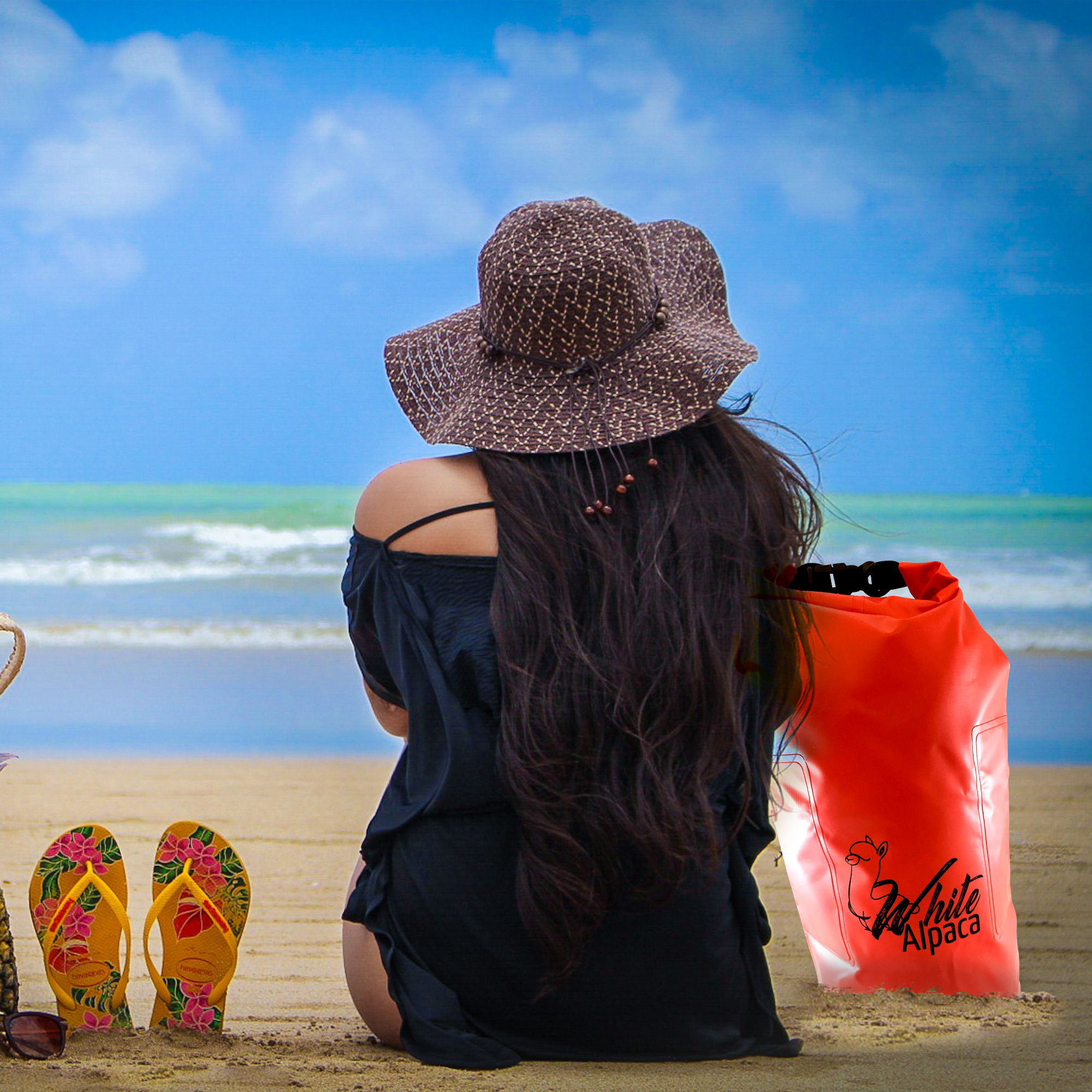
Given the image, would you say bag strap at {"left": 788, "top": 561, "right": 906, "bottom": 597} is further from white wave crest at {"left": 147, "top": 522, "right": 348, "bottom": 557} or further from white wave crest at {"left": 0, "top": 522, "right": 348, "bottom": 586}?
white wave crest at {"left": 147, "top": 522, "right": 348, "bottom": 557}

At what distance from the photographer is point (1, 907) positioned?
4.99 feet

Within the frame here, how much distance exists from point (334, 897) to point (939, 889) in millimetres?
1601

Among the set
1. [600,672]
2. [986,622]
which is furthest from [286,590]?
[600,672]

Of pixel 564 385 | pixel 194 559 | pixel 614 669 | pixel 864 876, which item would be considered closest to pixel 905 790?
pixel 864 876

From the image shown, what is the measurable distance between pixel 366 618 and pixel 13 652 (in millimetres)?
454

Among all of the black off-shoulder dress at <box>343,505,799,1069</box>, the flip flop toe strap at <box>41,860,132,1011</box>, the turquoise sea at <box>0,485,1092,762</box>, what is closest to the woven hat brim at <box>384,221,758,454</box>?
the black off-shoulder dress at <box>343,505,799,1069</box>

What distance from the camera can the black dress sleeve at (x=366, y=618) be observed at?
1.43m

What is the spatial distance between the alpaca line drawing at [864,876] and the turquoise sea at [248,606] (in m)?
0.47

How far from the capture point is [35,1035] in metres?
1.43

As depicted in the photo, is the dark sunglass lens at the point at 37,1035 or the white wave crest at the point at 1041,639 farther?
the white wave crest at the point at 1041,639

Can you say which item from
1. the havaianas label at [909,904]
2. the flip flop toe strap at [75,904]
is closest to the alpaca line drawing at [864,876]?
the havaianas label at [909,904]

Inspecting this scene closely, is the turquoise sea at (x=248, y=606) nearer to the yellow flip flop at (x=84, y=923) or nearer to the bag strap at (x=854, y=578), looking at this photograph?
the bag strap at (x=854, y=578)

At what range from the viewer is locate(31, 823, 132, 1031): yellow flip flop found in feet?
4.75

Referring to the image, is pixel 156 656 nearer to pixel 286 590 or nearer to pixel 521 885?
pixel 286 590
